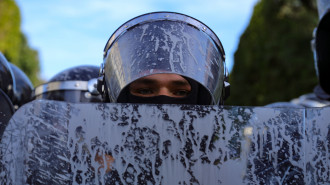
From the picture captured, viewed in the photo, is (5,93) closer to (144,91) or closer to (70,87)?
(144,91)

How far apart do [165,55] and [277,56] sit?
1751 centimetres

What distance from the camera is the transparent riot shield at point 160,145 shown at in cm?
113

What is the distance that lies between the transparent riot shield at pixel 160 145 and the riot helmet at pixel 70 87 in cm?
236

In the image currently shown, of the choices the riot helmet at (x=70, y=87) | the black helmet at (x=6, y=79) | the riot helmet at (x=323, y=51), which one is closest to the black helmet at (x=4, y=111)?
the black helmet at (x=6, y=79)

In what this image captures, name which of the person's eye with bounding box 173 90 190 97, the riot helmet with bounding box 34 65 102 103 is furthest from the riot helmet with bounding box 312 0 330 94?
the person's eye with bounding box 173 90 190 97

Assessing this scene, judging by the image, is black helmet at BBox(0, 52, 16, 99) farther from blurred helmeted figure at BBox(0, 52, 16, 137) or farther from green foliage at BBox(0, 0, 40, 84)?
green foliage at BBox(0, 0, 40, 84)

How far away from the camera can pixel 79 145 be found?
1.15 metres

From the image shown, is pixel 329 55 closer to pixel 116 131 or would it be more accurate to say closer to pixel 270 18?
pixel 116 131

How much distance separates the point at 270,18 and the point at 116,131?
19479 millimetres

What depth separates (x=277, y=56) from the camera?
61.0 ft

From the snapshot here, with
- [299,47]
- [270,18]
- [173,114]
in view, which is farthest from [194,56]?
[270,18]

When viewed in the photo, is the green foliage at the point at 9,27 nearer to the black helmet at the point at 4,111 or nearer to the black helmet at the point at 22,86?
the black helmet at the point at 22,86

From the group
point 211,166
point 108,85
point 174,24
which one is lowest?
point 211,166

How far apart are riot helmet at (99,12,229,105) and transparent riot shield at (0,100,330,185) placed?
2.00 ft
